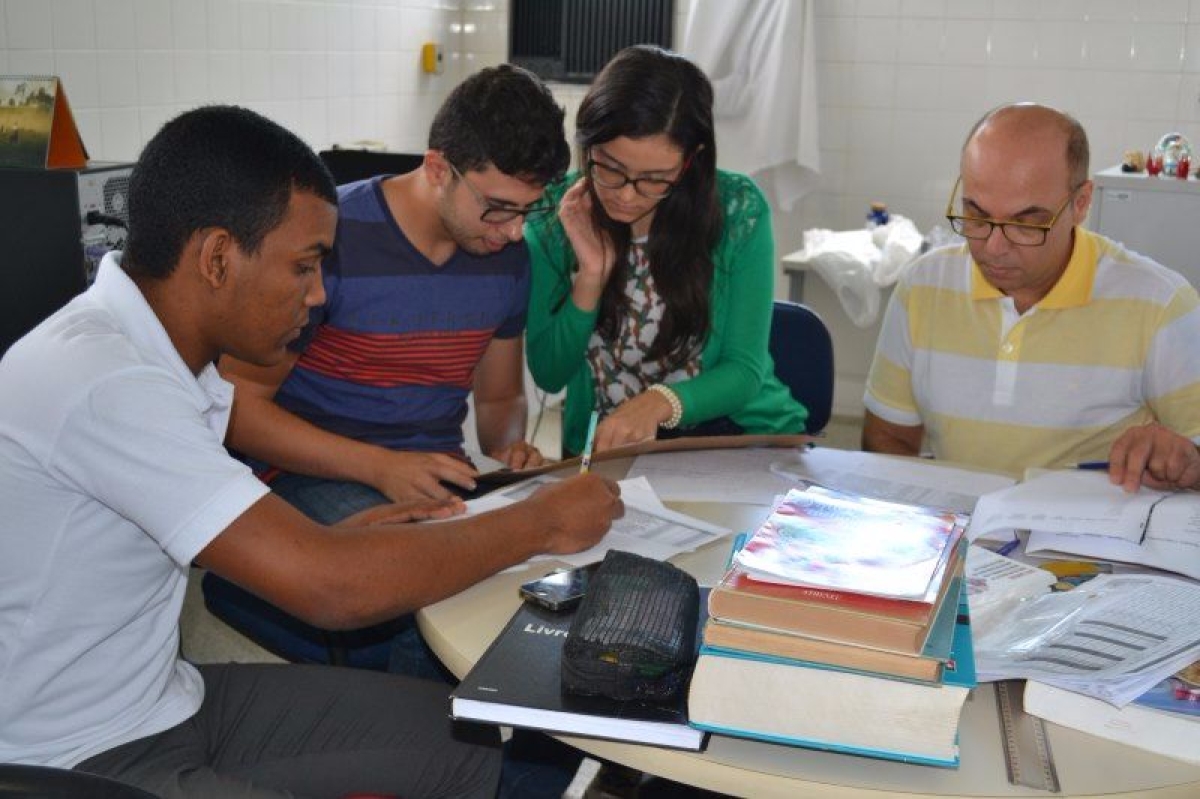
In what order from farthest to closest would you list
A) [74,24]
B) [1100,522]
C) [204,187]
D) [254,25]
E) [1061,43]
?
[1061,43] → [254,25] → [74,24] → [1100,522] → [204,187]

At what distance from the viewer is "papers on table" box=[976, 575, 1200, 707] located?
3.81 feet

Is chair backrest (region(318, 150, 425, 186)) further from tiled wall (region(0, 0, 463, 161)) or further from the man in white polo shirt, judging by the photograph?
the man in white polo shirt

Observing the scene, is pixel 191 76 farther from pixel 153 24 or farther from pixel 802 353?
pixel 802 353

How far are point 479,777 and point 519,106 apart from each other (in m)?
0.99

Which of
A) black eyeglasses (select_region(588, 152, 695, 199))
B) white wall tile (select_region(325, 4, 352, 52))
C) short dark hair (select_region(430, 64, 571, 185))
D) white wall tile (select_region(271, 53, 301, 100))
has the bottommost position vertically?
black eyeglasses (select_region(588, 152, 695, 199))

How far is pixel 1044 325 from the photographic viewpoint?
2102 millimetres

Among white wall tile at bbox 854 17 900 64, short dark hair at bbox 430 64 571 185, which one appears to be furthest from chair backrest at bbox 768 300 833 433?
white wall tile at bbox 854 17 900 64

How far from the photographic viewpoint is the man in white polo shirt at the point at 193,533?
1.22 m

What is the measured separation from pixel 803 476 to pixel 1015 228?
56 cm

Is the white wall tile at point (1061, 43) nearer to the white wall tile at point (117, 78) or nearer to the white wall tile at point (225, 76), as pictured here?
the white wall tile at point (225, 76)

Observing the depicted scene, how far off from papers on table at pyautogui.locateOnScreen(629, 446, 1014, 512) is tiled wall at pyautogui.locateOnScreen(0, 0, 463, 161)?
200 centimetres

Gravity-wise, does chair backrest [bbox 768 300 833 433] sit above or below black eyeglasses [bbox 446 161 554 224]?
below

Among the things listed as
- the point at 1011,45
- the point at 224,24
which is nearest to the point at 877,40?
→ the point at 1011,45

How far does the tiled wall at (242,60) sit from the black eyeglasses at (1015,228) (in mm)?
2187
